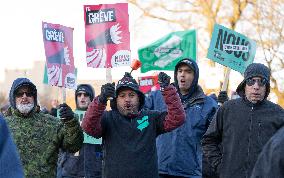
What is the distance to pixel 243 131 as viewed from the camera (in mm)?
5930

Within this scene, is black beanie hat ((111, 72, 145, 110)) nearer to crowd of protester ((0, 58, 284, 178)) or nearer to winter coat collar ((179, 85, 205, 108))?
crowd of protester ((0, 58, 284, 178))

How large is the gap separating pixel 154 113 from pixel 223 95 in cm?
286

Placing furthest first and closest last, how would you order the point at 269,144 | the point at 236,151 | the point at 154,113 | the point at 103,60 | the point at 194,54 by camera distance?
the point at 194,54
the point at 103,60
the point at 154,113
the point at 236,151
the point at 269,144

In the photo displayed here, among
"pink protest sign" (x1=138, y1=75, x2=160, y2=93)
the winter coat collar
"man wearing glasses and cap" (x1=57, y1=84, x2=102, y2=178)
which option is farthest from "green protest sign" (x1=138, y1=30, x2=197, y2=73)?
the winter coat collar

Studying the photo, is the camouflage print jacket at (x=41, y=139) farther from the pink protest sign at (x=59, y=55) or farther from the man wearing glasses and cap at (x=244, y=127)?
the pink protest sign at (x=59, y=55)

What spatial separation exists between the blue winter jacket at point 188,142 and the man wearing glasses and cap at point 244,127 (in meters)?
0.57

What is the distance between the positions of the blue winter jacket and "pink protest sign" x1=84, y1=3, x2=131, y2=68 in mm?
774

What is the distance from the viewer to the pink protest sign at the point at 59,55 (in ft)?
26.4

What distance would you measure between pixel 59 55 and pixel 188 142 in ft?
7.13

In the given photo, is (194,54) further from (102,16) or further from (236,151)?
(236,151)

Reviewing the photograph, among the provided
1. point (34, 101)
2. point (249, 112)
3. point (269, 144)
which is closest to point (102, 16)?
point (34, 101)

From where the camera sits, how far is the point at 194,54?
10.7 meters

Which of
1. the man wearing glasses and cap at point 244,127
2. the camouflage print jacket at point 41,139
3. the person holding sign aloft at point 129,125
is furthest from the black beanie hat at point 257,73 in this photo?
the camouflage print jacket at point 41,139

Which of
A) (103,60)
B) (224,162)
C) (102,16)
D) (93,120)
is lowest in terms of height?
(224,162)
